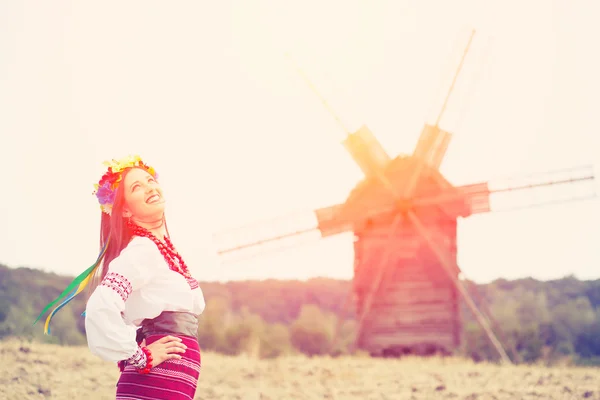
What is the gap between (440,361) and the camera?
30.9ft

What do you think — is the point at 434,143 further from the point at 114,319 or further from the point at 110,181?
the point at 114,319

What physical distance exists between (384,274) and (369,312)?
0.64m

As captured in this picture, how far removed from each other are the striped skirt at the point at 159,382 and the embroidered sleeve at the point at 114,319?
84mm

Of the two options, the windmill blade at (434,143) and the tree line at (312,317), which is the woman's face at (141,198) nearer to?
the tree line at (312,317)

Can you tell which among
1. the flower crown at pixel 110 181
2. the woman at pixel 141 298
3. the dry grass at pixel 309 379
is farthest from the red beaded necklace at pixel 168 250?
the dry grass at pixel 309 379

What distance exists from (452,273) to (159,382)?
7828 mm

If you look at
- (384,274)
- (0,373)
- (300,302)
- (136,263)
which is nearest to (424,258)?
(384,274)

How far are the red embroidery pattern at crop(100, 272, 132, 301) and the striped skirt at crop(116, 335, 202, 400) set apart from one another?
8.8 inches

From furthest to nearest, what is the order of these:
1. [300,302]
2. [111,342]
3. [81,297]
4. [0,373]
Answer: [300,302] → [81,297] → [0,373] → [111,342]

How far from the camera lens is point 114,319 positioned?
8.29 ft

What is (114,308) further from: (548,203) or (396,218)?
(548,203)

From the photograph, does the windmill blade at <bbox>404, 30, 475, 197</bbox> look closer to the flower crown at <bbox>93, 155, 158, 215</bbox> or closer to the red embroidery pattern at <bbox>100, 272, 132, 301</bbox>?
the flower crown at <bbox>93, 155, 158, 215</bbox>

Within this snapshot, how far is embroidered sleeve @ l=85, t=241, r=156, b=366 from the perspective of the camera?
2.50m

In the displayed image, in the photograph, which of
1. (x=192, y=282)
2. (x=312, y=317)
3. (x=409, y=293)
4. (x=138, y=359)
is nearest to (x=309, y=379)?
(x=409, y=293)
